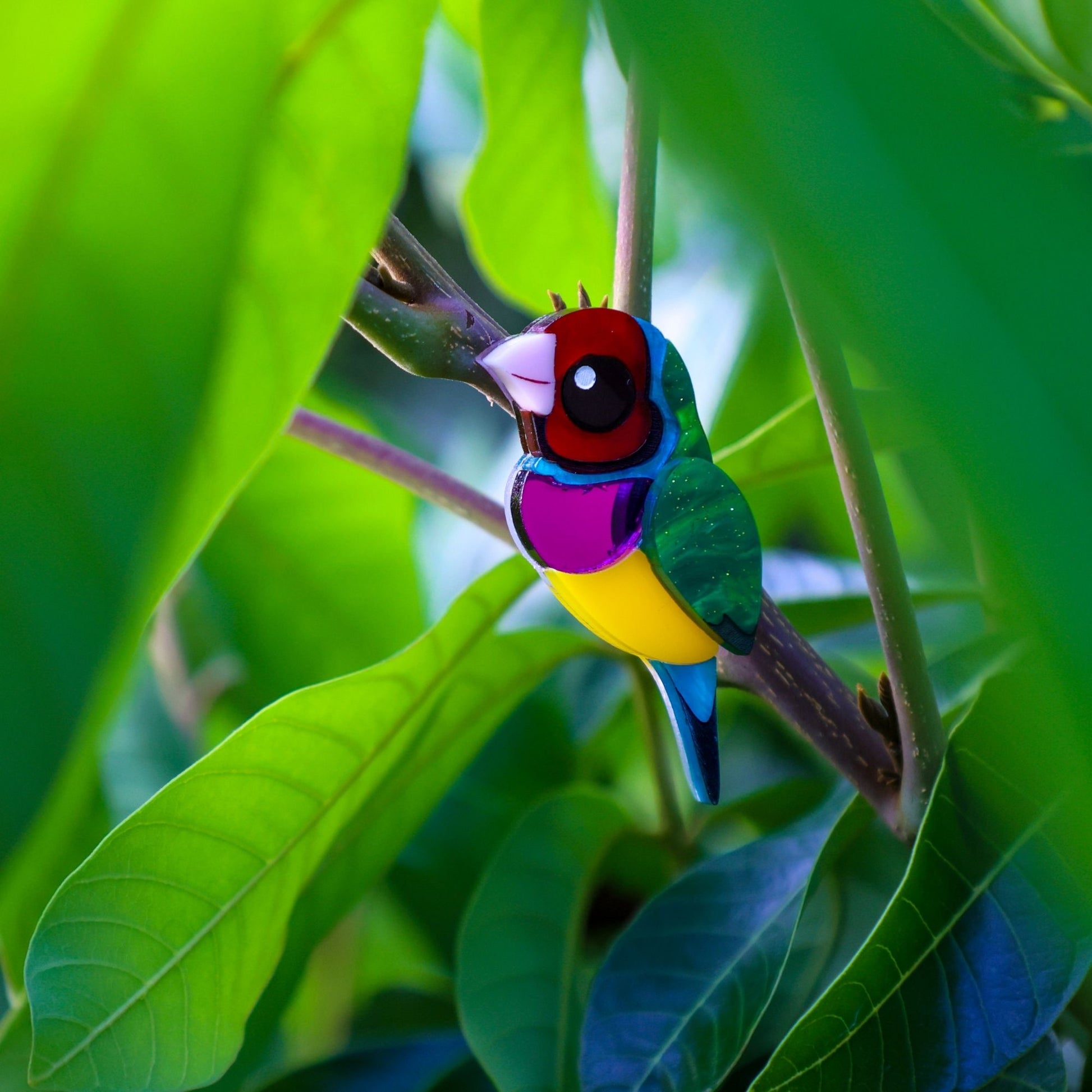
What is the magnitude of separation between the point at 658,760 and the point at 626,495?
0.29 meters

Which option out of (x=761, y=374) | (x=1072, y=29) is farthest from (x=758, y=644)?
(x=761, y=374)

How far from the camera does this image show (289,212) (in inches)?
8.5

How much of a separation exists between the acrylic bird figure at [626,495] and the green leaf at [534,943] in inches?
8.2

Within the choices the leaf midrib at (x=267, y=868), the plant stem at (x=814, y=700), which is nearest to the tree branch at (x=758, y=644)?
the plant stem at (x=814, y=700)

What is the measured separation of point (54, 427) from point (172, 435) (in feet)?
0.06

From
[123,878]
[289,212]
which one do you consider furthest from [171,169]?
[123,878]

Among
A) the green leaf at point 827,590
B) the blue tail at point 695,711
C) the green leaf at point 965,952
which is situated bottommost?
the green leaf at point 965,952

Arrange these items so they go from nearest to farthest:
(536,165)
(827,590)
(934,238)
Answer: (934,238)
(536,165)
(827,590)

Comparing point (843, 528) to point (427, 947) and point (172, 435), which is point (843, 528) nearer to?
point (427, 947)

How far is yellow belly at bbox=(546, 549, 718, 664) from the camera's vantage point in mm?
292

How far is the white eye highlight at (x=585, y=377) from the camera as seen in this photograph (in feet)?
0.95

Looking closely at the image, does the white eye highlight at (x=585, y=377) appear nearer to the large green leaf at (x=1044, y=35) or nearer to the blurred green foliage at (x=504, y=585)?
the blurred green foliage at (x=504, y=585)

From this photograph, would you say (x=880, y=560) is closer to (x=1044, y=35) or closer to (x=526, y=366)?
(x=526, y=366)

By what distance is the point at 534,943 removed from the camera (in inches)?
18.3
